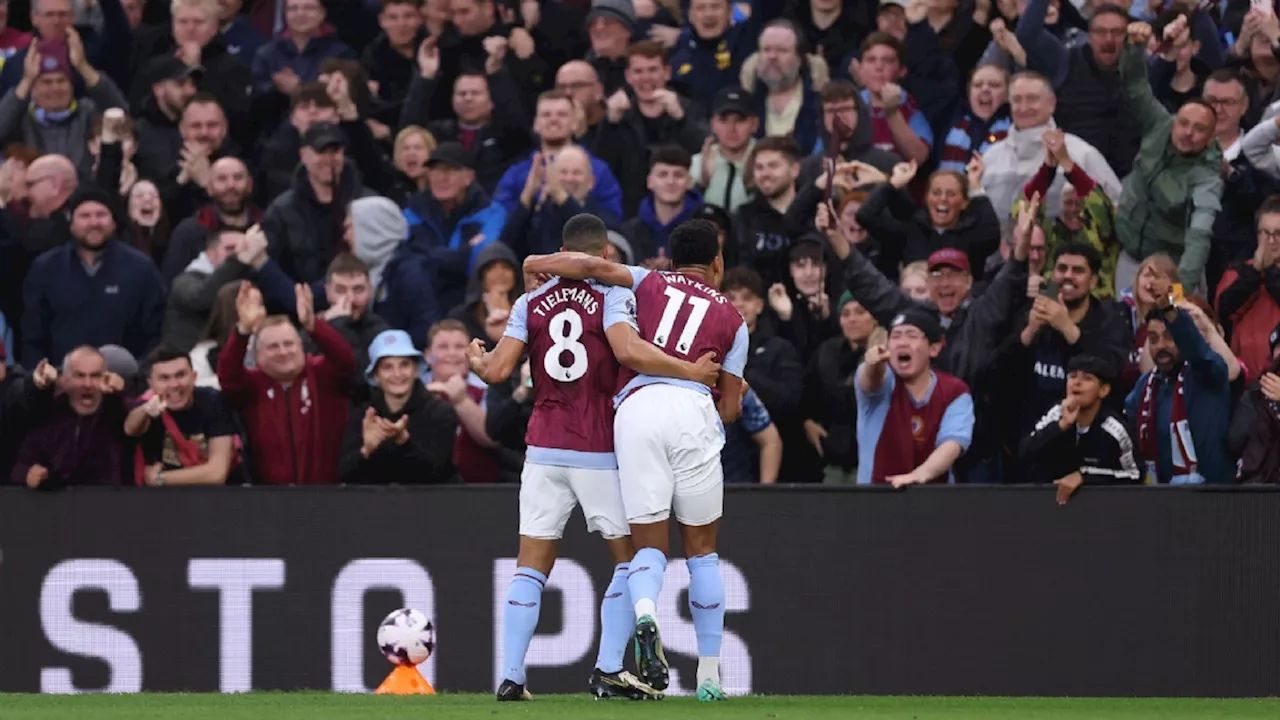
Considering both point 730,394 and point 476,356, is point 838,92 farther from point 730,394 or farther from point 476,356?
point 476,356

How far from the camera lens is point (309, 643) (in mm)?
12328

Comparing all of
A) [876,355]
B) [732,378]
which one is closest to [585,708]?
[732,378]

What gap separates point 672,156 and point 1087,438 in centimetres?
409

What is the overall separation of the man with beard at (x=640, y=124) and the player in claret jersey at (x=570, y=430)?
6433mm

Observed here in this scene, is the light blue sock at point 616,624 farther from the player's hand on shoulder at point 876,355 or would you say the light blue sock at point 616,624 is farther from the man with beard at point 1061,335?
the man with beard at point 1061,335

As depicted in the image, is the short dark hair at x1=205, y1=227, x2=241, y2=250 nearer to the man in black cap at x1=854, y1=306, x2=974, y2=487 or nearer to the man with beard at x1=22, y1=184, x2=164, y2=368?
the man with beard at x1=22, y1=184, x2=164, y2=368

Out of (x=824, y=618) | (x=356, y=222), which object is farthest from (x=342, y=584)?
(x=356, y=222)

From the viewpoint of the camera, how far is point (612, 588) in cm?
968

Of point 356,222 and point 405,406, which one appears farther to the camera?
point 356,222

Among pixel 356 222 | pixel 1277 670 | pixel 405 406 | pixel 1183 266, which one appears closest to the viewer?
pixel 1277 670

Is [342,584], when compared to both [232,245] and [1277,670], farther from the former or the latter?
[1277,670]

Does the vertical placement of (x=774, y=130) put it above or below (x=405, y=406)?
above

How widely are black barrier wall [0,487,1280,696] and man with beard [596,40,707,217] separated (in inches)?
172

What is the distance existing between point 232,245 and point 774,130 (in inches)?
170
